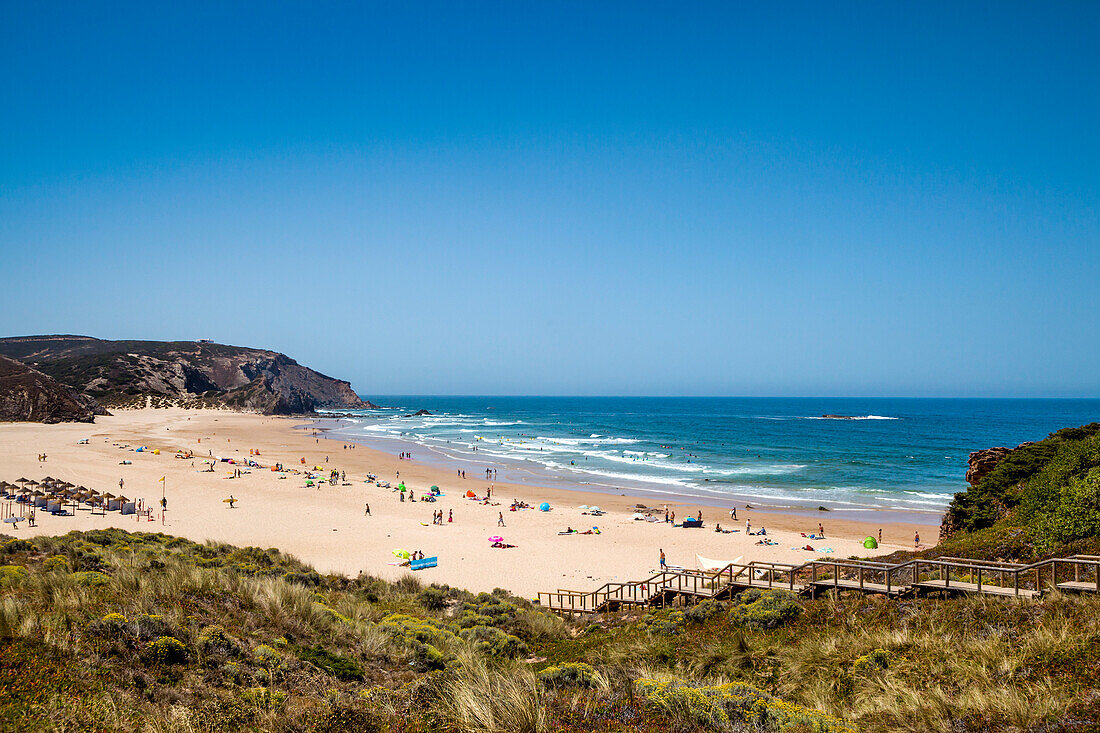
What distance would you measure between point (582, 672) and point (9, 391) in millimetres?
91227

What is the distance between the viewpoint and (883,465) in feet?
179

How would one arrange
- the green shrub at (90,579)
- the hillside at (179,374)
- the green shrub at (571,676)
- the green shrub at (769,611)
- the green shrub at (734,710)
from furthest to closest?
the hillside at (179,374) < the green shrub at (769,611) < the green shrub at (90,579) < the green shrub at (571,676) < the green shrub at (734,710)

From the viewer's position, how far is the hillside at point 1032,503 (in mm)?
12641

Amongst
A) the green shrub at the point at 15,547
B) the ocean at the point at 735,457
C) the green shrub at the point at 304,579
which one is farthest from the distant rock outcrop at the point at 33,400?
the green shrub at the point at 304,579

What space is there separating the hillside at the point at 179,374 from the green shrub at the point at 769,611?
114033mm

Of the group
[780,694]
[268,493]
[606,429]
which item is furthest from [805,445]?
[780,694]

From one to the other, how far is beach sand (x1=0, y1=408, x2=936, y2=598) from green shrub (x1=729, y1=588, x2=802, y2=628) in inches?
358

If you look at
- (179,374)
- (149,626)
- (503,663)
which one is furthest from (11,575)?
(179,374)

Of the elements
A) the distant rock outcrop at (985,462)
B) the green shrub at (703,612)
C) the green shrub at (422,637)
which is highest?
the distant rock outcrop at (985,462)

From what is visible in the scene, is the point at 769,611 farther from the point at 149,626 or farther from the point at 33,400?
the point at 33,400

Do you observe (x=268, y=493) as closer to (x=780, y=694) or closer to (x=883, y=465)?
(x=780, y=694)

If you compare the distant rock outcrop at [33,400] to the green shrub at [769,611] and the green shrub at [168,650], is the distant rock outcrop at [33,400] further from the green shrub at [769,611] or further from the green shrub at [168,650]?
the green shrub at [769,611]

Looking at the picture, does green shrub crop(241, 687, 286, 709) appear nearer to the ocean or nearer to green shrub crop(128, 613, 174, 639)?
green shrub crop(128, 613, 174, 639)

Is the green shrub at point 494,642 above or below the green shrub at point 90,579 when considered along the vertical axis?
below
